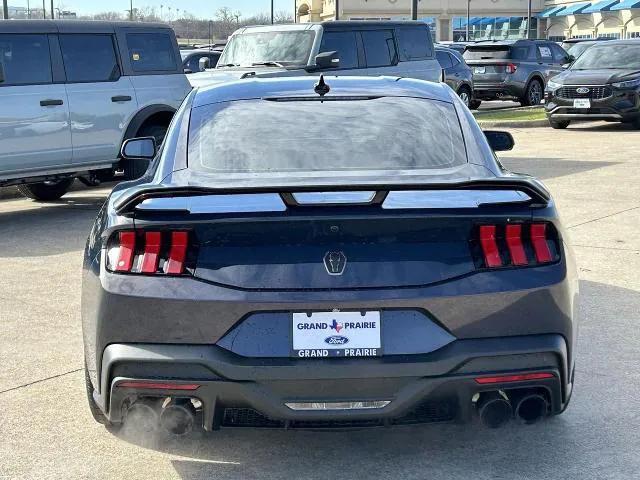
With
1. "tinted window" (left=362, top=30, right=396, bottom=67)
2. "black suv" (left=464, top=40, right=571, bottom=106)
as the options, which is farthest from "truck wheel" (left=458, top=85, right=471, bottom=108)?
"tinted window" (left=362, top=30, right=396, bottom=67)

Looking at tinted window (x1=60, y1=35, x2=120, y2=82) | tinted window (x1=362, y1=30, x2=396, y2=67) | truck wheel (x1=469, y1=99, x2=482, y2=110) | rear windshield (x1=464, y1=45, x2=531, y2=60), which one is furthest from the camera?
rear windshield (x1=464, y1=45, x2=531, y2=60)

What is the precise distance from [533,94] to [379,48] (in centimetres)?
1112

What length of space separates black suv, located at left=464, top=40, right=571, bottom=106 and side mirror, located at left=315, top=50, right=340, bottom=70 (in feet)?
36.6

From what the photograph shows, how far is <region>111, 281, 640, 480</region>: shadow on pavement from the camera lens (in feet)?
14.3

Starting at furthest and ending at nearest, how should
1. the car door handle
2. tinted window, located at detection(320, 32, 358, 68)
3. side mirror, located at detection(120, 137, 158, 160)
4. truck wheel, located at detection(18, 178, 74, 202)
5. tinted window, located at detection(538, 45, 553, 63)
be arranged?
tinted window, located at detection(538, 45, 553, 63)
tinted window, located at detection(320, 32, 358, 68)
truck wheel, located at detection(18, 178, 74, 202)
the car door handle
side mirror, located at detection(120, 137, 158, 160)

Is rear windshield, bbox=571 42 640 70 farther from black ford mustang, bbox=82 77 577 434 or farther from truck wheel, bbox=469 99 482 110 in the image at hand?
black ford mustang, bbox=82 77 577 434

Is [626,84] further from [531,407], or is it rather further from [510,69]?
[531,407]

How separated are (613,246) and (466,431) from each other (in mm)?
4880

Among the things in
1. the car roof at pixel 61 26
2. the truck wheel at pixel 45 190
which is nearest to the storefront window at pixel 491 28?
the truck wheel at pixel 45 190

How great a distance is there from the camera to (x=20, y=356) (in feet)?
20.0

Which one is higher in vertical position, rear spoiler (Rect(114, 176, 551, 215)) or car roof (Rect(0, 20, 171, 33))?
rear spoiler (Rect(114, 176, 551, 215))

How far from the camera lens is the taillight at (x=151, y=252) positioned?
3996 millimetres

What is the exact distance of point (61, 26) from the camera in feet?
38.1

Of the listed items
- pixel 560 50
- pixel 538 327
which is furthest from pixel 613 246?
A: pixel 560 50
